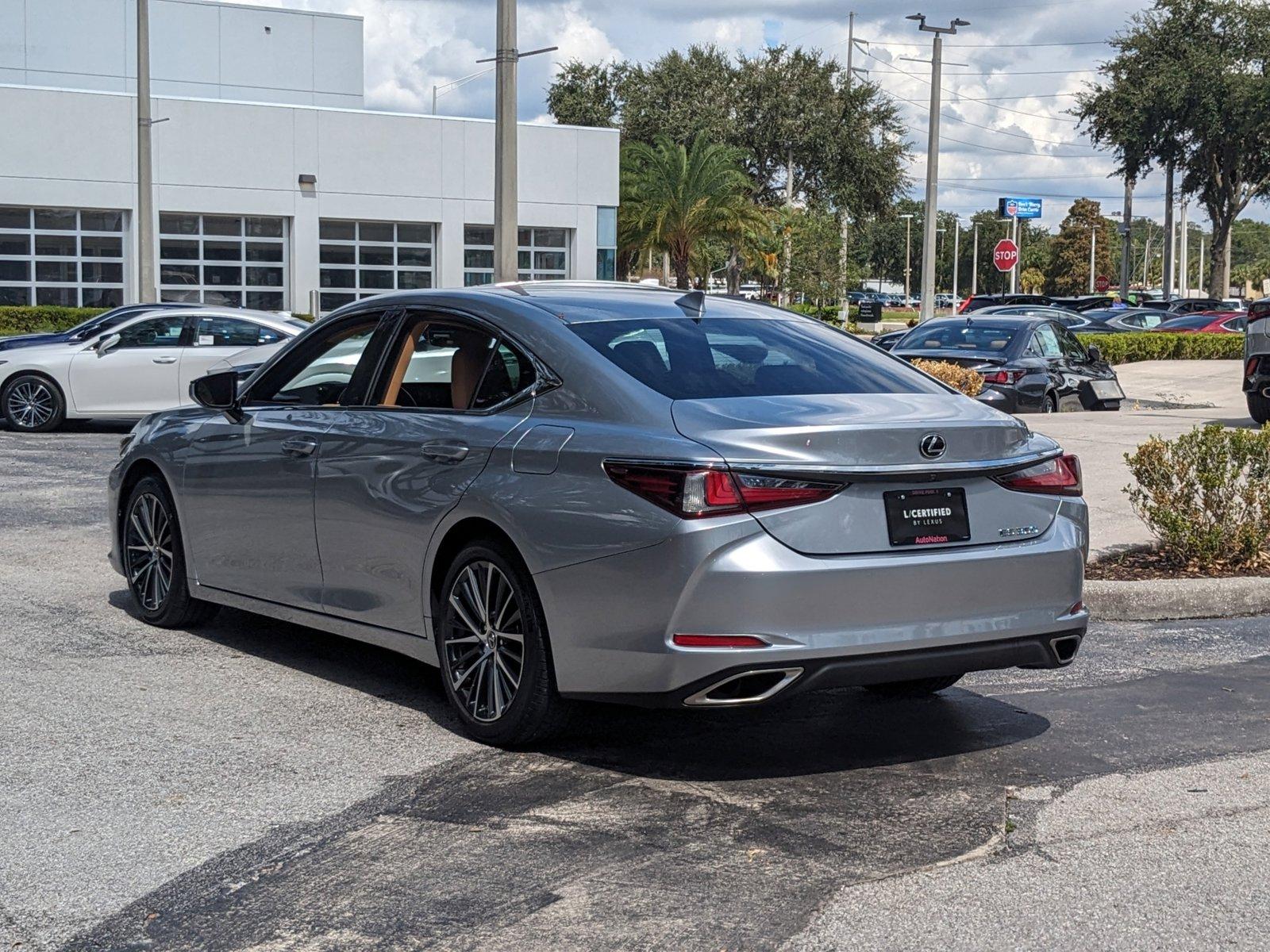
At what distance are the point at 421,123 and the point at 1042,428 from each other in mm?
28683

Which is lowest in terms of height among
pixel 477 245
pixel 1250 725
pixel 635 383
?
pixel 1250 725

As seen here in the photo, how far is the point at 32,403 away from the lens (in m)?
18.4

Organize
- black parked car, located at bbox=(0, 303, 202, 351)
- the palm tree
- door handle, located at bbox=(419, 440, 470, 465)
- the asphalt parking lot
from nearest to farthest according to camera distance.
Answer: the asphalt parking lot → door handle, located at bbox=(419, 440, 470, 465) → black parked car, located at bbox=(0, 303, 202, 351) → the palm tree

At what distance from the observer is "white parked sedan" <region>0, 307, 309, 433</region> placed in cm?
1848

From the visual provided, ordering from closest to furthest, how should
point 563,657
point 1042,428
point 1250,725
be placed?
point 563,657 < point 1250,725 < point 1042,428

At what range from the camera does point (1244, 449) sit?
9.09m

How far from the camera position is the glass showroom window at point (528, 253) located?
144 ft

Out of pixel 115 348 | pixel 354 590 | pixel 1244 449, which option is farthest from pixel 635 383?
pixel 115 348

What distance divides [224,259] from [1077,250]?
118 metres

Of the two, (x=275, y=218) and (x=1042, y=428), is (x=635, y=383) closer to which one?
(x=1042, y=428)

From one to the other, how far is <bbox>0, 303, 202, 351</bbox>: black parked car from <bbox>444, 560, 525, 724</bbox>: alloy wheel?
14440 mm

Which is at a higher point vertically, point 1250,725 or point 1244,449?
point 1244,449

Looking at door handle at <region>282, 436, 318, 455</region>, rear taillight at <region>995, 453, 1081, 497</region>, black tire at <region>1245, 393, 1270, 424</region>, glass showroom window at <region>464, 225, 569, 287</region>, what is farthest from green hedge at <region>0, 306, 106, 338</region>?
rear taillight at <region>995, 453, 1081, 497</region>

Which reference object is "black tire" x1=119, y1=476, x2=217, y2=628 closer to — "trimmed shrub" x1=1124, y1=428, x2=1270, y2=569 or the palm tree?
"trimmed shrub" x1=1124, y1=428, x2=1270, y2=569
